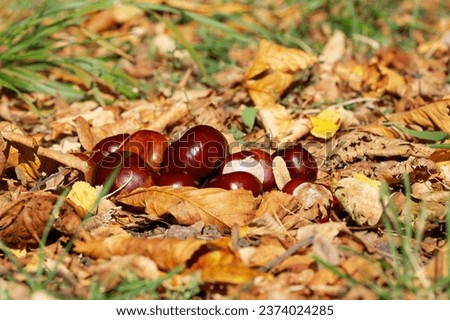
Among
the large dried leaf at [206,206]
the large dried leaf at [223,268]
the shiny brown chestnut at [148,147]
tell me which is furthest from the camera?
the shiny brown chestnut at [148,147]

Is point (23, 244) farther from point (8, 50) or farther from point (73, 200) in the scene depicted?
point (8, 50)

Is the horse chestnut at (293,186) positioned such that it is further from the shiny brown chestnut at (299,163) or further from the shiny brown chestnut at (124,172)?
the shiny brown chestnut at (124,172)

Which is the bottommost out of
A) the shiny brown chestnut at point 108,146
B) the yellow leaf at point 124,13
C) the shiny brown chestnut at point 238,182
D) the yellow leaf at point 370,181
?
the yellow leaf at point 370,181

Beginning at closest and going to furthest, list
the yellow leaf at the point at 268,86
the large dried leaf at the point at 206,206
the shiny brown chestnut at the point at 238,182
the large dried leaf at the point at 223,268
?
the large dried leaf at the point at 223,268, the large dried leaf at the point at 206,206, the shiny brown chestnut at the point at 238,182, the yellow leaf at the point at 268,86

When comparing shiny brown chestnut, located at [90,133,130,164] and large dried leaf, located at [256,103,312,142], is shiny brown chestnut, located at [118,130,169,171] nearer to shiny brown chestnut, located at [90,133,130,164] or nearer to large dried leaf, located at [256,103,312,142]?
shiny brown chestnut, located at [90,133,130,164]

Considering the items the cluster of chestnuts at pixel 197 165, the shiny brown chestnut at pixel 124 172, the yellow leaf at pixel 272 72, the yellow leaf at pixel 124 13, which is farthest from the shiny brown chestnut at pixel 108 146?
the yellow leaf at pixel 124 13
